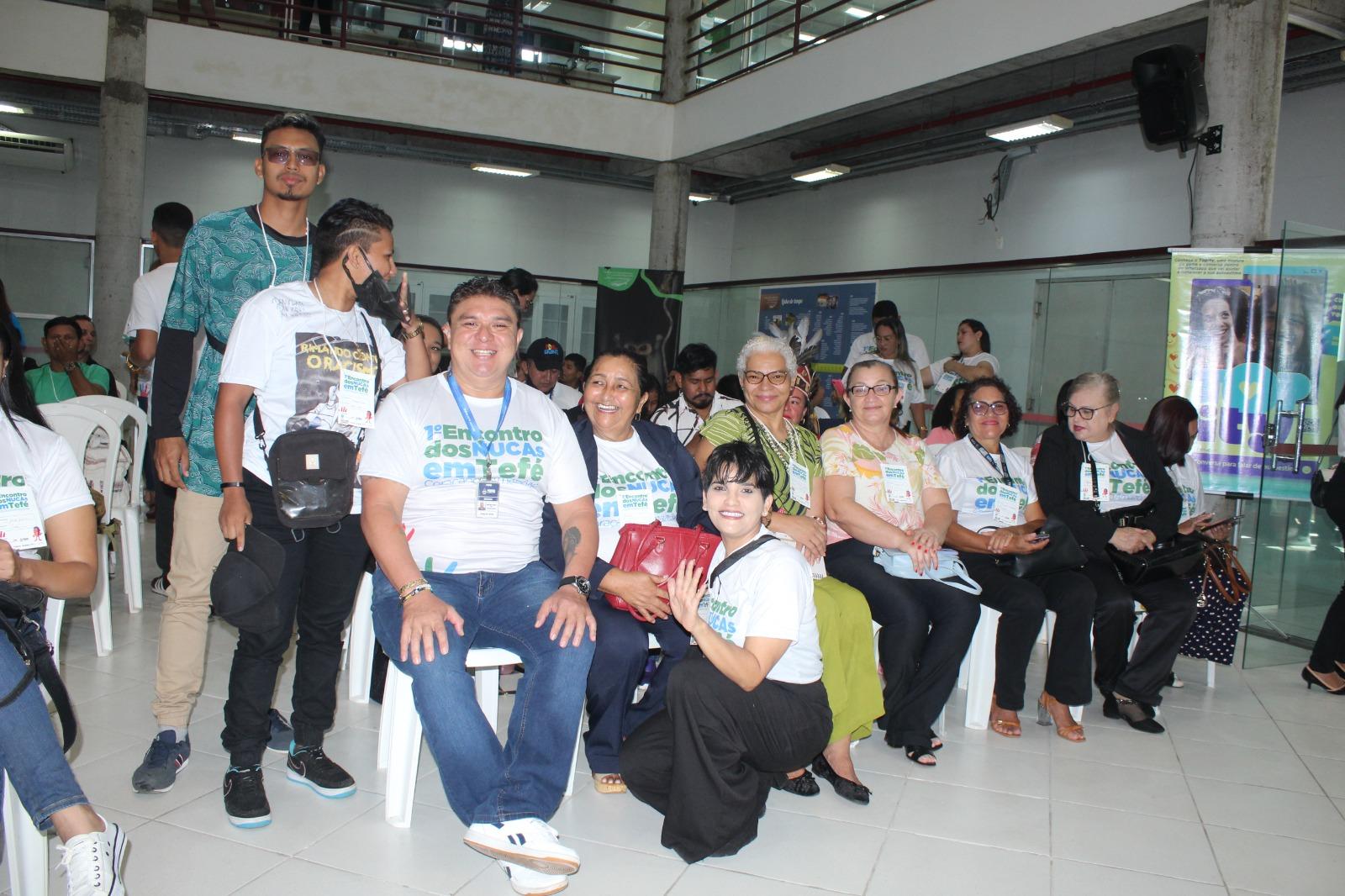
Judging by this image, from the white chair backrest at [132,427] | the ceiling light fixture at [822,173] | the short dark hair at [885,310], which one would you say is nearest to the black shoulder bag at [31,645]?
the white chair backrest at [132,427]

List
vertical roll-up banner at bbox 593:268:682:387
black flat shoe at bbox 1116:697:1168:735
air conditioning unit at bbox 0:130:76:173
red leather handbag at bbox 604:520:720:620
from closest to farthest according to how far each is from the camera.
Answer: red leather handbag at bbox 604:520:720:620 < black flat shoe at bbox 1116:697:1168:735 < vertical roll-up banner at bbox 593:268:682:387 < air conditioning unit at bbox 0:130:76:173

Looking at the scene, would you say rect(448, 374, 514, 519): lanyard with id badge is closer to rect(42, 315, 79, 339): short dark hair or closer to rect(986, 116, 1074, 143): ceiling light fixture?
rect(42, 315, 79, 339): short dark hair

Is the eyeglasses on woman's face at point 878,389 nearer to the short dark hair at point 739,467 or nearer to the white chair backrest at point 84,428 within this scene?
the short dark hair at point 739,467

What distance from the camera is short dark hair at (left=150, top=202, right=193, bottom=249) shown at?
13.0 feet

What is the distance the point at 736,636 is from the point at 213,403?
147 centimetres

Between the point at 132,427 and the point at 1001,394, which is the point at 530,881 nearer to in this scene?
the point at 1001,394

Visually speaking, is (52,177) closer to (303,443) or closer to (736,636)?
(303,443)

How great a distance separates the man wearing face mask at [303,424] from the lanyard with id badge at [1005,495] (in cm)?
217

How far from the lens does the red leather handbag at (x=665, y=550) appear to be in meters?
2.56

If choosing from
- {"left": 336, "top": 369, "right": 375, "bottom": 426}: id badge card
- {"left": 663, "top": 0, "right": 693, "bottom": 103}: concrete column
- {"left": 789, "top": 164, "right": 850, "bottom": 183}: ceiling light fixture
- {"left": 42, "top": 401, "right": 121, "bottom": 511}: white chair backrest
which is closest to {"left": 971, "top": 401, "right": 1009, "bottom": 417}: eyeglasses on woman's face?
{"left": 336, "top": 369, "right": 375, "bottom": 426}: id badge card

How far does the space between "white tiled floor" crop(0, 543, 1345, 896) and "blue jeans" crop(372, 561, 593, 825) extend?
210 mm

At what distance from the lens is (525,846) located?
199cm

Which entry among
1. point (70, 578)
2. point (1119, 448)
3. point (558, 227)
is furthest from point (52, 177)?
point (1119, 448)

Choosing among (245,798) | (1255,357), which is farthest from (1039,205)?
(245,798)
